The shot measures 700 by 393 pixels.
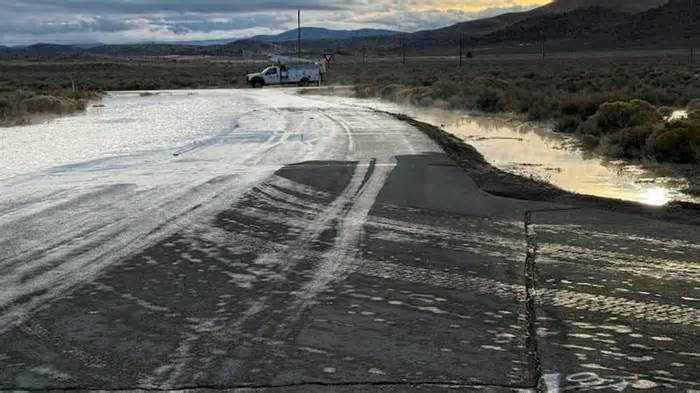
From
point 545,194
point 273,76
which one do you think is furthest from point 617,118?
point 273,76

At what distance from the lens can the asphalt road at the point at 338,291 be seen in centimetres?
475

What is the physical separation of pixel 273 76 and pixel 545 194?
60.2 m

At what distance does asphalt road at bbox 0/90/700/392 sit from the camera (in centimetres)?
475

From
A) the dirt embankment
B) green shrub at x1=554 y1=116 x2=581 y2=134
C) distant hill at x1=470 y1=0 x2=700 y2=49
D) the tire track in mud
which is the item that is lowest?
the dirt embankment

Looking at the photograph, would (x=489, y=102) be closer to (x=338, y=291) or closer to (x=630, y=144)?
(x=630, y=144)

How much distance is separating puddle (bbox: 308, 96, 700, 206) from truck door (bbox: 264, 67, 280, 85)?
1758 inches

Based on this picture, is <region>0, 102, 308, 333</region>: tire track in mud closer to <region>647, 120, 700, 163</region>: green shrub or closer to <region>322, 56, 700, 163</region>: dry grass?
<region>647, 120, 700, 163</region>: green shrub

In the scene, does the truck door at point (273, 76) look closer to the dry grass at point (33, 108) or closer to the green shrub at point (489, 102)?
the dry grass at point (33, 108)

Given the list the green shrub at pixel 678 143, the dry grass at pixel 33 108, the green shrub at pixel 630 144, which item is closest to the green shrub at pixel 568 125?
the green shrub at pixel 630 144

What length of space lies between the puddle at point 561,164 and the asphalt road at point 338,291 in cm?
235

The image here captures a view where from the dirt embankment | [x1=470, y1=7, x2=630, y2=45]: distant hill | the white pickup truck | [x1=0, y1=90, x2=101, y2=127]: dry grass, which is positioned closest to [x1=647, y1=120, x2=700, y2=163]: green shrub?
the dirt embankment

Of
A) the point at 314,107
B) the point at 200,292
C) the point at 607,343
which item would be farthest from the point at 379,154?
the point at 314,107

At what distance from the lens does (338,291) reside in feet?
21.2

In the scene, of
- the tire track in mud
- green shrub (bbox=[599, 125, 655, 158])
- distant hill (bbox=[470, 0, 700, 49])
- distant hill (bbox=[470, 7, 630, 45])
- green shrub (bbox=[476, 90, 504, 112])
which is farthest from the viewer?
distant hill (bbox=[470, 7, 630, 45])
